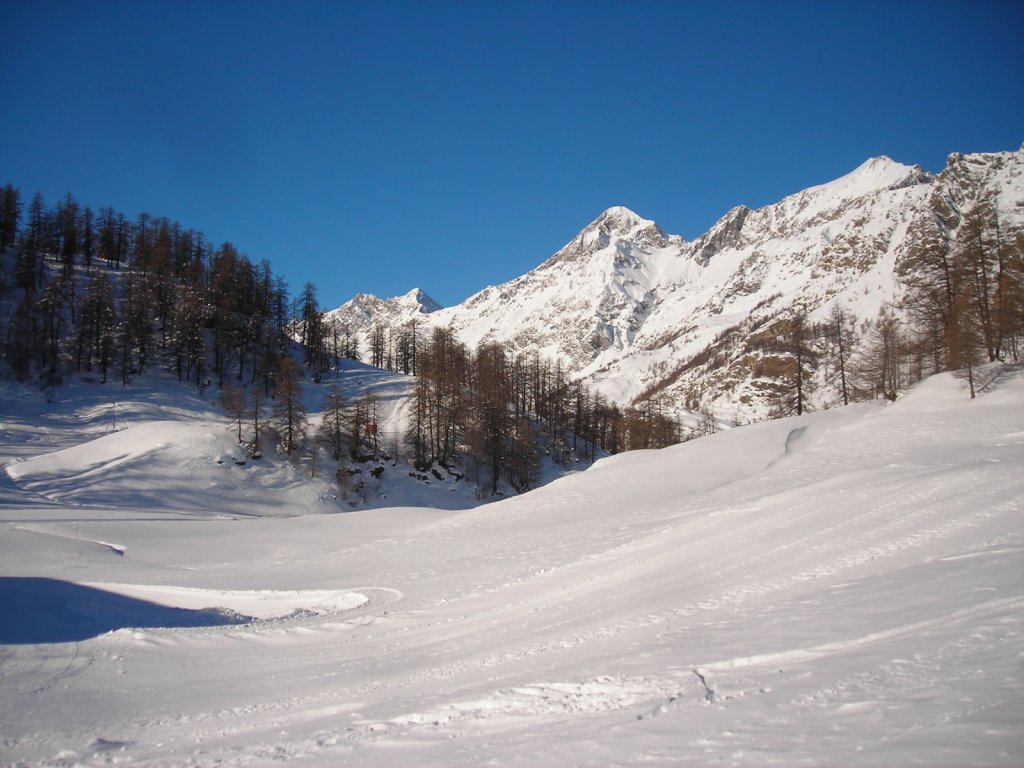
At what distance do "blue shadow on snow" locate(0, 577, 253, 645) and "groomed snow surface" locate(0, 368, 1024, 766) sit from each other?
0.30ft

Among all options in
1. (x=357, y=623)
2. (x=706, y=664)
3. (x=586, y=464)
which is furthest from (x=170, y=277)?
(x=706, y=664)

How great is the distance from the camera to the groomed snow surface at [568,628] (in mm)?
5504

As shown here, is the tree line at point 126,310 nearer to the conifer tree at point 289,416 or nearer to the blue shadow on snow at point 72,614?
the conifer tree at point 289,416

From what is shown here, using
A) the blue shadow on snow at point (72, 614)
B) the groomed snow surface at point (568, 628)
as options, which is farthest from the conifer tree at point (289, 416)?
the blue shadow on snow at point (72, 614)

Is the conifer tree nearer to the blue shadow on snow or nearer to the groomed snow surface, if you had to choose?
the groomed snow surface

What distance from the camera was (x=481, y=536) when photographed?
70.3 ft

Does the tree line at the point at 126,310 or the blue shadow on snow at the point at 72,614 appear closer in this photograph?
the blue shadow on snow at the point at 72,614

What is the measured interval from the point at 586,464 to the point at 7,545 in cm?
6120

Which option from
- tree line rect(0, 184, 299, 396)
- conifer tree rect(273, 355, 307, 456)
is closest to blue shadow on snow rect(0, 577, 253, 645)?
conifer tree rect(273, 355, 307, 456)

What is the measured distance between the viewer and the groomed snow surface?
18.1ft

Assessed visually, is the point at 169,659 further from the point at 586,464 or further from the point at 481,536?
the point at 586,464

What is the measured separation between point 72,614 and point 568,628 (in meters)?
11.8

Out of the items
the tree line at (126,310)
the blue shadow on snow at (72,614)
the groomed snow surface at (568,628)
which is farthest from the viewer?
the tree line at (126,310)

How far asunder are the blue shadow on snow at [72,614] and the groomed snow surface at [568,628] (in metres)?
0.09
